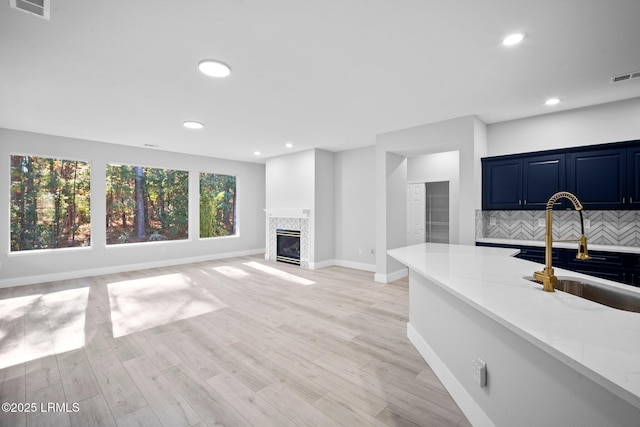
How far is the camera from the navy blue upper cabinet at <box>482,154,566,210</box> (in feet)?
12.1

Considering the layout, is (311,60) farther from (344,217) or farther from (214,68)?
(344,217)

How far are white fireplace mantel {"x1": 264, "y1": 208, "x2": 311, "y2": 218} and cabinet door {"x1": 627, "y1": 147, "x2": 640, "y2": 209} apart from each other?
16.0 ft

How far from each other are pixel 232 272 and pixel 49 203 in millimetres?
3607

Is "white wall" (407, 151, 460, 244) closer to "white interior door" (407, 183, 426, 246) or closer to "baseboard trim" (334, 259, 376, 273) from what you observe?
"white interior door" (407, 183, 426, 246)

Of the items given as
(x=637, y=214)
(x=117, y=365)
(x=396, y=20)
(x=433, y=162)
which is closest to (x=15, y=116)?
(x=117, y=365)

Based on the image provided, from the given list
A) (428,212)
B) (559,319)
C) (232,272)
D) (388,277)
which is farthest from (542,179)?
(232,272)

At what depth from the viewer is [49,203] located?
205 inches

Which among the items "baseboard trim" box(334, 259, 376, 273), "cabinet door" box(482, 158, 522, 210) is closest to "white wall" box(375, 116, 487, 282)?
"cabinet door" box(482, 158, 522, 210)

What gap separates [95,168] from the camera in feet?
17.8

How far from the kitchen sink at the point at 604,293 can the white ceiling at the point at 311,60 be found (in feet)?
5.91

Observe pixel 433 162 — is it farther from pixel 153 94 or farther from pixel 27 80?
pixel 27 80

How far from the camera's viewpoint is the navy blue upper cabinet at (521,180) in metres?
3.70

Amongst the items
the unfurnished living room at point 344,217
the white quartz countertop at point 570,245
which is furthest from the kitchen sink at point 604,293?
the white quartz countertop at point 570,245

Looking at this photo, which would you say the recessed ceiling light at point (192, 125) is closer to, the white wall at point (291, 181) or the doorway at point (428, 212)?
the white wall at point (291, 181)
